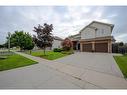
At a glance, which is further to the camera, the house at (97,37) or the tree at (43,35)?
the house at (97,37)

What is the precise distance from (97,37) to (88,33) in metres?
2.91

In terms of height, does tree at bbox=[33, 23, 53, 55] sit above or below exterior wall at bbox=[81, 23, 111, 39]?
below

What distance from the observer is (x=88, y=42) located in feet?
80.9

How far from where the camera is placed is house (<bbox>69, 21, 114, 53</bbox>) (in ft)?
70.2

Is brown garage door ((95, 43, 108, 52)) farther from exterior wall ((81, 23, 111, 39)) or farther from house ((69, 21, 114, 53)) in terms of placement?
exterior wall ((81, 23, 111, 39))

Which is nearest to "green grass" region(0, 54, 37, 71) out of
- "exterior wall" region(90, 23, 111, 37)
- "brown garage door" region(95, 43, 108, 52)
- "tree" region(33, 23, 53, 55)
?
"tree" region(33, 23, 53, 55)

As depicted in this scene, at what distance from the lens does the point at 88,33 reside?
25.6 metres

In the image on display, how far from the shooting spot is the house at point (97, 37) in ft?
70.2

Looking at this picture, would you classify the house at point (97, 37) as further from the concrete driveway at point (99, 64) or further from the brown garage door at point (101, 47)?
the concrete driveway at point (99, 64)

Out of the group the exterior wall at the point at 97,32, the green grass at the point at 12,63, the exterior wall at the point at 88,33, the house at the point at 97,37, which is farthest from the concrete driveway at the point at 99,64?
the exterior wall at the point at 88,33

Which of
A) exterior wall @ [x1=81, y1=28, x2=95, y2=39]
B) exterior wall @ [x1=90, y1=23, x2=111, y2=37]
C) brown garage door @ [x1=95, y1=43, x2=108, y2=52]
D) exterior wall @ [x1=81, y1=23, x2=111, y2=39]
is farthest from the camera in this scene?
exterior wall @ [x1=81, y1=28, x2=95, y2=39]
